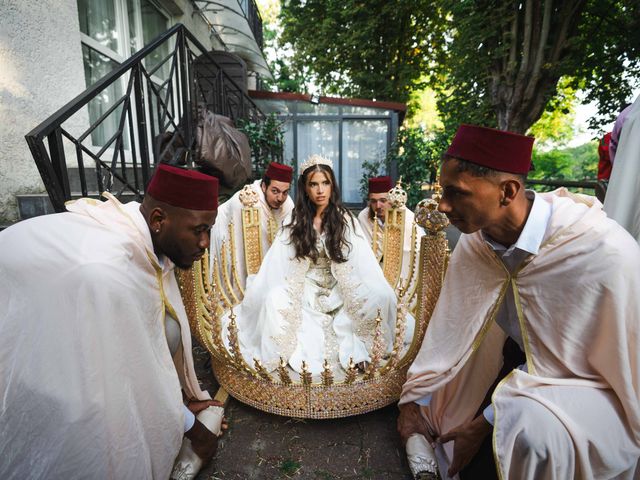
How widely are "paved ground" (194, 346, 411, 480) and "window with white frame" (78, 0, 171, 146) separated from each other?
14.6ft

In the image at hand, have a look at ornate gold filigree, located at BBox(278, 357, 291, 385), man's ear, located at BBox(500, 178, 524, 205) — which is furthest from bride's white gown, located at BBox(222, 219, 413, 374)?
man's ear, located at BBox(500, 178, 524, 205)

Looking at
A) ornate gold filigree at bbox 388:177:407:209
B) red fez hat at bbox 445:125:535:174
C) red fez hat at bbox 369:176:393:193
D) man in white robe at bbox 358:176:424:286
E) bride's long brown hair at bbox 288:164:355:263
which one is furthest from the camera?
red fez hat at bbox 369:176:393:193

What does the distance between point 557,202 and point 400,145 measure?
27.4 feet

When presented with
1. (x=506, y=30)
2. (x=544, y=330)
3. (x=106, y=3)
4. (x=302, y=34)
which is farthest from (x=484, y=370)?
(x=302, y=34)

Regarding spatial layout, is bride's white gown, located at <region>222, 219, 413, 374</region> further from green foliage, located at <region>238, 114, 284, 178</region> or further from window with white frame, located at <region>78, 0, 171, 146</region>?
green foliage, located at <region>238, 114, 284, 178</region>

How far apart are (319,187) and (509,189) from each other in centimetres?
202

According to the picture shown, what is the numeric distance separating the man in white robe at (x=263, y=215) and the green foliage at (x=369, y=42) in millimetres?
10194

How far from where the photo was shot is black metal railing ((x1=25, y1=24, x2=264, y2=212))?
2.25 m

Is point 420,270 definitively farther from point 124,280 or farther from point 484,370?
point 124,280

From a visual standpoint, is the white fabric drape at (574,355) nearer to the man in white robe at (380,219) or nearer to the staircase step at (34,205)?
the man in white robe at (380,219)

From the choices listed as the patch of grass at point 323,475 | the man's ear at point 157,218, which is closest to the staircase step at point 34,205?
the man's ear at point 157,218

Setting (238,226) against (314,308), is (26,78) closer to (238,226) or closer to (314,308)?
(238,226)

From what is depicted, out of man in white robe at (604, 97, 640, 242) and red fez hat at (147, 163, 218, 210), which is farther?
man in white robe at (604, 97, 640, 242)

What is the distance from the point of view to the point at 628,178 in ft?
7.67
